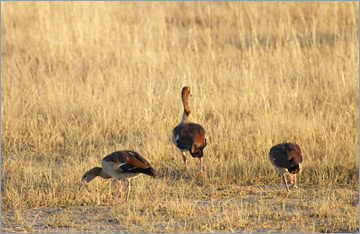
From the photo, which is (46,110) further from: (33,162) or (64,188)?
(64,188)

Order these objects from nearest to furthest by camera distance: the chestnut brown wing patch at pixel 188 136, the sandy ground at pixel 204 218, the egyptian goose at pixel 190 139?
the sandy ground at pixel 204 218 → the egyptian goose at pixel 190 139 → the chestnut brown wing patch at pixel 188 136

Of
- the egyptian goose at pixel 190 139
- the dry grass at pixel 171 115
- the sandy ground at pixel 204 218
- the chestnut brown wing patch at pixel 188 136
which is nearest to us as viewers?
the sandy ground at pixel 204 218

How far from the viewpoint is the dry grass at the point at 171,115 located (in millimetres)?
5559

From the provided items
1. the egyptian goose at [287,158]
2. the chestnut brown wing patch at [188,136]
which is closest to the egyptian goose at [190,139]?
the chestnut brown wing patch at [188,136]

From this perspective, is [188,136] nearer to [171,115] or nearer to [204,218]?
[204,218]

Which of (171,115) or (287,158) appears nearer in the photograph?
(287,158)

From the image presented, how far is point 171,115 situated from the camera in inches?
344

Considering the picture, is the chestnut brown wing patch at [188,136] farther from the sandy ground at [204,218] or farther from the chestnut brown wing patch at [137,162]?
the chestnut brown wing patch at [137,162]

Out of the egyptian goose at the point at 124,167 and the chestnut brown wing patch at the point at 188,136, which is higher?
the chestnut brown wing patch at the point at 188,136

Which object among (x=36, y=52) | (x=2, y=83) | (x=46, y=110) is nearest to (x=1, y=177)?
(x=46, y=110)

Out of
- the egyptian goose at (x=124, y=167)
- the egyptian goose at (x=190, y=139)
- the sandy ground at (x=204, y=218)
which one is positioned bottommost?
the sandy ground at (x=204, y=218)

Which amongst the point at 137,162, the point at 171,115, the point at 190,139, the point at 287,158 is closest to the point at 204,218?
the point at 137,162

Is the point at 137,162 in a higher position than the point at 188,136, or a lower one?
lower

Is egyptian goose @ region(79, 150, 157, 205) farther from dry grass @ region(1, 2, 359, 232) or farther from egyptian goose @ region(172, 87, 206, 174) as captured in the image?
egyptian goose @ region(172, 87, 206, 174)
